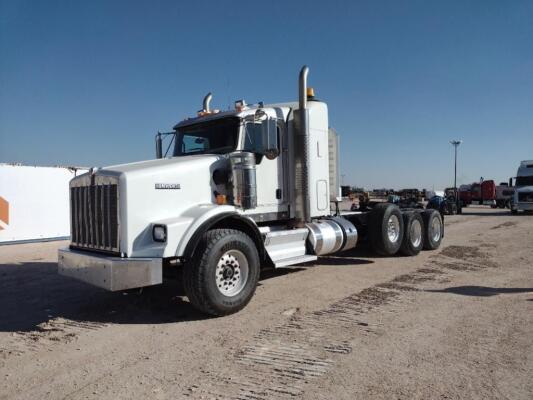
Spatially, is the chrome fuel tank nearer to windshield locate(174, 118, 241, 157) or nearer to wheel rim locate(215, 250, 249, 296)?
wheel rim locate(215, 250, 249, 296)

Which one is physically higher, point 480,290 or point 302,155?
point 302,155

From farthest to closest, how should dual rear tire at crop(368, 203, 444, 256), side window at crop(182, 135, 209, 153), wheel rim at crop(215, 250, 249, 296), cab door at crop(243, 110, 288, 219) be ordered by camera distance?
dual rear tire at crop(368, 203, 444, 256)
side window at crop(182, 135, 209, 153)
cab door at crop(243, 110, 288, 219)
wheel rim at crop(215, 250, 249, 296)

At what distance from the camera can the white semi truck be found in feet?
90.2

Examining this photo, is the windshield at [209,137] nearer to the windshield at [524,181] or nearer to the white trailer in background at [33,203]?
the white trailer in background at [33,203]

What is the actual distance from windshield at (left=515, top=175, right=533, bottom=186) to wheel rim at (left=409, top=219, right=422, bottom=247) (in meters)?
22.6

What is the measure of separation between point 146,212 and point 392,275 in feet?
15.9

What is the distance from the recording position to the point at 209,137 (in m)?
6.99

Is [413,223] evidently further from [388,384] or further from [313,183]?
[388,384]

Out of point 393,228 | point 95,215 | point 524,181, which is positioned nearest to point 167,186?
point 95,215

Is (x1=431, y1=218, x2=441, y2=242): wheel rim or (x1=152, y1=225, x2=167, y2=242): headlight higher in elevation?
(x1=152, y1=225, x2=167, y2=242): headlight

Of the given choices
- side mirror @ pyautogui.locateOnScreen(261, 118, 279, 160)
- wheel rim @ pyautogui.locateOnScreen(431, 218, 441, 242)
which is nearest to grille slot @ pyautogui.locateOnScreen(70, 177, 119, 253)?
side mirror @ pyautogui.locateOnScreen(261, 118, 279, 160)

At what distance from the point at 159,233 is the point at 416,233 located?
7409 millimetres

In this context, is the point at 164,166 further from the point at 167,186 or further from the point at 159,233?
the point at 159,233

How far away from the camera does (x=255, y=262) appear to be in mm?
5883
